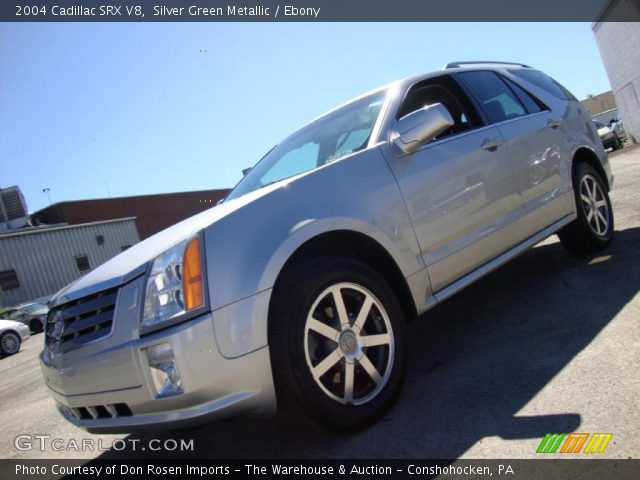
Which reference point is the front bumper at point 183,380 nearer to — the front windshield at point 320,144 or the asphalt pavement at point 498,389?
the asphalt pavement at point 498,389

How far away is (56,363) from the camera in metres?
2.37

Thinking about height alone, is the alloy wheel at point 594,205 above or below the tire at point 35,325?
below

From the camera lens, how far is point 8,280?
23453 millimetres

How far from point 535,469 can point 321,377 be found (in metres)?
0.95

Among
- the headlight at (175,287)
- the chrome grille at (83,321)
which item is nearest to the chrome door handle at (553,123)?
the headlight at (175,287)

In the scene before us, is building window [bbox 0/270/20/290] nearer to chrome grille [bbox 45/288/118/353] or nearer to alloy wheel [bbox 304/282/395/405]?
chrome grille [bbox 45/288/118/353]

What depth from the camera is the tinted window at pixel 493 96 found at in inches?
146

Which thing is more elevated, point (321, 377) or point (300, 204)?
point (300, 204)

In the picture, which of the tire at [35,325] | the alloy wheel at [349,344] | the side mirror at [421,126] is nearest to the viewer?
the alloy wheel at [349,344]

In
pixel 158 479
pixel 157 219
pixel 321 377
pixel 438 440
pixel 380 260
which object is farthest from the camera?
pixel 157 219

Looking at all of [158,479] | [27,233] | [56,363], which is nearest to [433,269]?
[158,479]

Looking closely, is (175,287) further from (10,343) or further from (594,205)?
(10,343)

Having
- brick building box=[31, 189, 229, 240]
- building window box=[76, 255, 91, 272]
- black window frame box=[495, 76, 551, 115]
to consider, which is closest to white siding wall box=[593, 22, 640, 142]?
black window frame box=[495, 76, 551, 115]

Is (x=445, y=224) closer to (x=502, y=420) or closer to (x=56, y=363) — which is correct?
(x=502, y=420)
